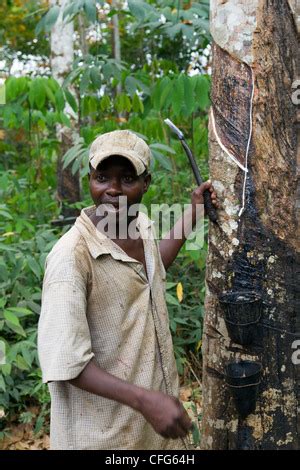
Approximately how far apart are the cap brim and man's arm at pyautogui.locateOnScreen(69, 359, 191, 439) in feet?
1.92

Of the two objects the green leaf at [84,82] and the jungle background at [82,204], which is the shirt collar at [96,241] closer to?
the jungle background at [82,204]

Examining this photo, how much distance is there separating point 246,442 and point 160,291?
53 cm

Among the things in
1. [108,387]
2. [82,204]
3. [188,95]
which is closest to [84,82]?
[188,95]

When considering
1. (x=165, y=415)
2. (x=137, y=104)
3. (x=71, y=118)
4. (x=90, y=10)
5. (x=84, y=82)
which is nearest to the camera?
(x=165, y=415)

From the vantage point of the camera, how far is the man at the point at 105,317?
165cm

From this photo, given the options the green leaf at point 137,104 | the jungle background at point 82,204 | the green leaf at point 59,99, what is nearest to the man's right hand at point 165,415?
the jungle background at point 82,204

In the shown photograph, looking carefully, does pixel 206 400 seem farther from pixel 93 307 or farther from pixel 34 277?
pixel 34 277

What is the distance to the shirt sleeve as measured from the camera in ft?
5.26

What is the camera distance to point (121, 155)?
5.87 ft

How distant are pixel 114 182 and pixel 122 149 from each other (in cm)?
10

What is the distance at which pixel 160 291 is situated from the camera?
6.61 feet

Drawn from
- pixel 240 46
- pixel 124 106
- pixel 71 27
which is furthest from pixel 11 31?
pixel 240 46

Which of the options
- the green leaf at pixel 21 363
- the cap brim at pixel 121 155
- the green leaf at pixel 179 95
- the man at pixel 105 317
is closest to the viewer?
the man at pixel 105 317

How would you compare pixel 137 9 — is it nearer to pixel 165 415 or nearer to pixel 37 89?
pixel 37 89
